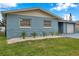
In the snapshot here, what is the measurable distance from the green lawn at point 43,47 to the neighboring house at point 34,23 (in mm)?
183

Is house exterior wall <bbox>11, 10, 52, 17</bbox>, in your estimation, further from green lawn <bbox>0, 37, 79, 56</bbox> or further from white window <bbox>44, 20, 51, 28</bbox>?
green lawn <bbox>0, 37, 79, 56</bbox>

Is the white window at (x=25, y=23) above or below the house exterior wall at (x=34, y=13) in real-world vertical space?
below

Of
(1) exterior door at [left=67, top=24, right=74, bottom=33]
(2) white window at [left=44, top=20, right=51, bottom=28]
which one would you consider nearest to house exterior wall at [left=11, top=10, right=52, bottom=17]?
(2) white window at [left=44, top=20, right=51, bottom=28]

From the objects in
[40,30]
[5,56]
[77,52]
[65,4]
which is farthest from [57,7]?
[5,56]

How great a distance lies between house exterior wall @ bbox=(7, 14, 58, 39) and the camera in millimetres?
5141

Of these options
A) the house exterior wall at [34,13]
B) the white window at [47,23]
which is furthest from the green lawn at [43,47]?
the house exterior wall at [34,13]

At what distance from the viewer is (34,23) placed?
5.26m

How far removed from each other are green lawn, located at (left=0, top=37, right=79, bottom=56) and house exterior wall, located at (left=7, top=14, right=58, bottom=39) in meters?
0.18

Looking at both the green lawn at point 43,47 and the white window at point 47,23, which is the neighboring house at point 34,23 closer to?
the white window at point 47,23

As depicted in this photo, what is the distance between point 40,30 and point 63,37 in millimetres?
486

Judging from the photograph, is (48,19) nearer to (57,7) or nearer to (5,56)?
(57,7)

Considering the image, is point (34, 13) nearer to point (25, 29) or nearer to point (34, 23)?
point (34, 23)

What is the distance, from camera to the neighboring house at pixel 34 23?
16.9ft

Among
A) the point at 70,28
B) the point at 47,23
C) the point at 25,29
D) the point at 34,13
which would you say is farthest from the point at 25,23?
the point at 70,28
